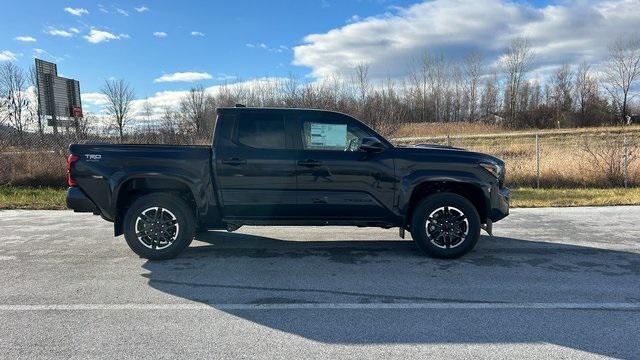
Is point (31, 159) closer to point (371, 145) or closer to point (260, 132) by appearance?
point (260, 132)

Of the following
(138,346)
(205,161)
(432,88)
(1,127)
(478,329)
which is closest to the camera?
(138,346)

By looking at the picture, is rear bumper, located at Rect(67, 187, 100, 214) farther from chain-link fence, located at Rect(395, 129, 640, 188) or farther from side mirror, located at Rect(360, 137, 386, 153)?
chain-link fence, located at Rect(395, 129, 640, 188)

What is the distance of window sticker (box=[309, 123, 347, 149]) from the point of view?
611 cm

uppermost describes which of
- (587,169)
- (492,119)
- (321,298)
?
(492,119)

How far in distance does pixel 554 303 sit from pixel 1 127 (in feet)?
56.9

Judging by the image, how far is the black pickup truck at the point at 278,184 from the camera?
5.93 m

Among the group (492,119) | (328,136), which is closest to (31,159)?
(328,136)

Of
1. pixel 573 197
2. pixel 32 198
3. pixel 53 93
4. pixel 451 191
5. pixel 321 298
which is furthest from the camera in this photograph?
pixel 53 93

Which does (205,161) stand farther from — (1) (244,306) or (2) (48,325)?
(2) (48,325)

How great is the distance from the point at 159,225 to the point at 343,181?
8.17 feet

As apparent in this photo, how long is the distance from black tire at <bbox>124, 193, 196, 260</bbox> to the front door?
1555 millimetres

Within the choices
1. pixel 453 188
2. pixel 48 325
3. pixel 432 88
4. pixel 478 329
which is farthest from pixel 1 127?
pixel 432 88

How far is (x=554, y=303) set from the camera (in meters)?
4.49

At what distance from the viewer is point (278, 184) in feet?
19.7
